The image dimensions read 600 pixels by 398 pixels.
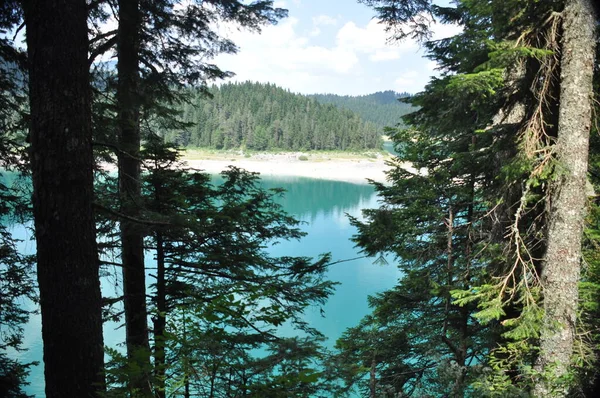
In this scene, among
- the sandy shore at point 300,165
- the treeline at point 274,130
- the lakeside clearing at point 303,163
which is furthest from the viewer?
the treeline at point 274,130

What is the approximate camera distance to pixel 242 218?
4.86m

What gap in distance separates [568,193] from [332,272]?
1670 centimetres

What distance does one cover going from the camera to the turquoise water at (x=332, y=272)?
40.4 ft

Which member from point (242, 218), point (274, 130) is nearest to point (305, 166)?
point (274, 130)

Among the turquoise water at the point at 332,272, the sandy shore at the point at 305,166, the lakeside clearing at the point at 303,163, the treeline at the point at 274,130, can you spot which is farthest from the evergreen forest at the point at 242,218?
the treeline at the point at 274,130

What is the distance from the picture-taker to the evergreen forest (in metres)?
2.31

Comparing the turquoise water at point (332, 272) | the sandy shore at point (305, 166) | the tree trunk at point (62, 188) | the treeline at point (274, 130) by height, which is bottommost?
the turquoise water at point (332, 272)

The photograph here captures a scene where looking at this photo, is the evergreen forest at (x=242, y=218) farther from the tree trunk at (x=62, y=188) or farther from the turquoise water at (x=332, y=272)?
the turquoise water at (x=332, y=272)

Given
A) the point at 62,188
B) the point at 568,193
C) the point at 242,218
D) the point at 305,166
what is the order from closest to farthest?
the point at 62,188
the point at 568,193
the point at 242,218
the point at 305,166

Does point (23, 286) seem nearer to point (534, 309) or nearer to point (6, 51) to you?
point (6, 51)

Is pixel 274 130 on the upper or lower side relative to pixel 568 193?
upper

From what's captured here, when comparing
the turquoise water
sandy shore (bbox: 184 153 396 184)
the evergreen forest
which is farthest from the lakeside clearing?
the evergreen forest

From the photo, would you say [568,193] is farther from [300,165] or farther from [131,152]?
[300,165]

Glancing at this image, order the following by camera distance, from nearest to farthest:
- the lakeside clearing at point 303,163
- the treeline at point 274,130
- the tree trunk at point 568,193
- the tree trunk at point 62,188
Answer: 1. the tree trunk at point 62,188
2. the tree trunk at point 568,193
3. the lakeside clearing at point 303,163
4. the treeline at point 274,130
